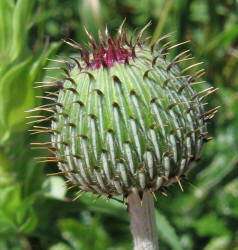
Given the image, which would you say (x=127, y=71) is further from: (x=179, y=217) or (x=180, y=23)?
(x=180, y=23)

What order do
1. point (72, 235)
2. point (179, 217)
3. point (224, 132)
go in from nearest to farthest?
point (72, 235) < point (179, 217) < point (224, 132)

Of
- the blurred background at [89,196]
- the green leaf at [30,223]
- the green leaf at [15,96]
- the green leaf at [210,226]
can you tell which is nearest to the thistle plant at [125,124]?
the blurred background at [89,196]

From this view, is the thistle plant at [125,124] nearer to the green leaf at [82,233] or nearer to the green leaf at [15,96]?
the green leaf at [15,96]

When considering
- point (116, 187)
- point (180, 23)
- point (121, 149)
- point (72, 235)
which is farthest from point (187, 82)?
point (180, 23)

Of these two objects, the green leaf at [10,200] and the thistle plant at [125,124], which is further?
the green leaf at [10,200]

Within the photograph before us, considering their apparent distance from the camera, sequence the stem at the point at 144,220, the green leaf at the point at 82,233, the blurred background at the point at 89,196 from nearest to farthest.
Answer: the stem at the point at 144,220 < the blurred background at the point at 89,196 < the green leaf at the point at 82,233
